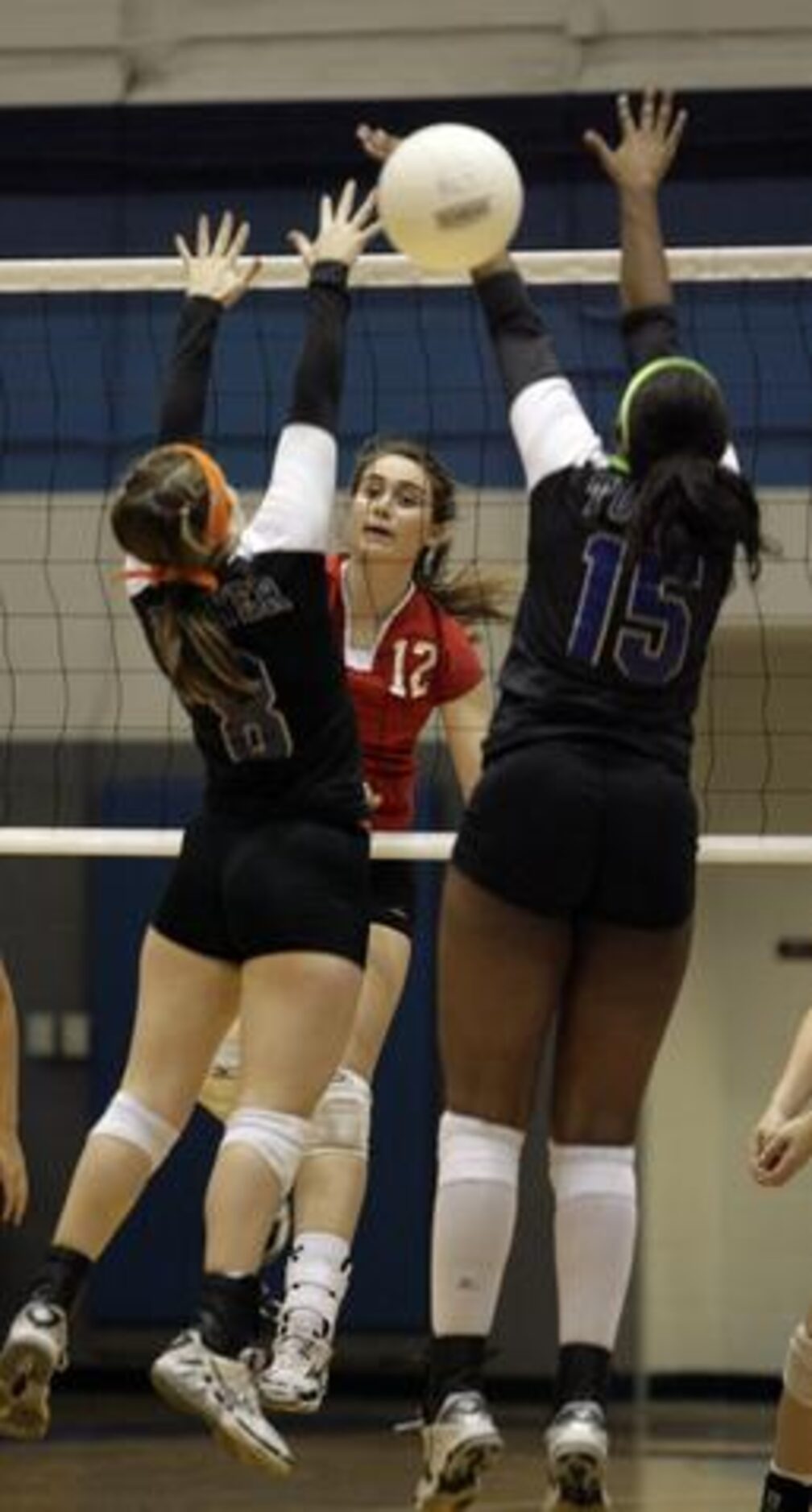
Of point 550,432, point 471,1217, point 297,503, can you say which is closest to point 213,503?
point 297,503

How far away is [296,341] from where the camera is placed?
46.9 ft

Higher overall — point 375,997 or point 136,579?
point 136,579

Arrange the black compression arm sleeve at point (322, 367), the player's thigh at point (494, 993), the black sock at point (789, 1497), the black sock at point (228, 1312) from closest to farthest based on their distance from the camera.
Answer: the player's thigh at point (494, 993) < the black sock at point (228, 1312) < the black compression arm sleeve at point (322, 367) < the black sock at point (789, 1497)

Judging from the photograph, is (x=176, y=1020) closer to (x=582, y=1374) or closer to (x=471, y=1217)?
(x=471, y=1217)

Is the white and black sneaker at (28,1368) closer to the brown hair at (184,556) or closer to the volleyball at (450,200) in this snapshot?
the brown hair at (184,556)

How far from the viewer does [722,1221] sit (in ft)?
50.9

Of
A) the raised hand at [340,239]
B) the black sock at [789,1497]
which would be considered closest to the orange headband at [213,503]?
the raised hand at [340,239]

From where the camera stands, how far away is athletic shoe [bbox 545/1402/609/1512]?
6.95 m

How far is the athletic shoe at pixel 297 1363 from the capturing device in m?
8.16

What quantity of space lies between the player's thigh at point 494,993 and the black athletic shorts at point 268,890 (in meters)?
0.44

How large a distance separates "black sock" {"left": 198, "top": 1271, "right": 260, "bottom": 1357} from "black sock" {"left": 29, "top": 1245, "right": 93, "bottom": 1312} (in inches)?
11.9

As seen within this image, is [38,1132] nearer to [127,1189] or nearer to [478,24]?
[478,24]

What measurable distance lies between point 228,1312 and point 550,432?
1852 mm

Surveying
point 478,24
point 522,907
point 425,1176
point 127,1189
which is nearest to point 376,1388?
point 425,1176
